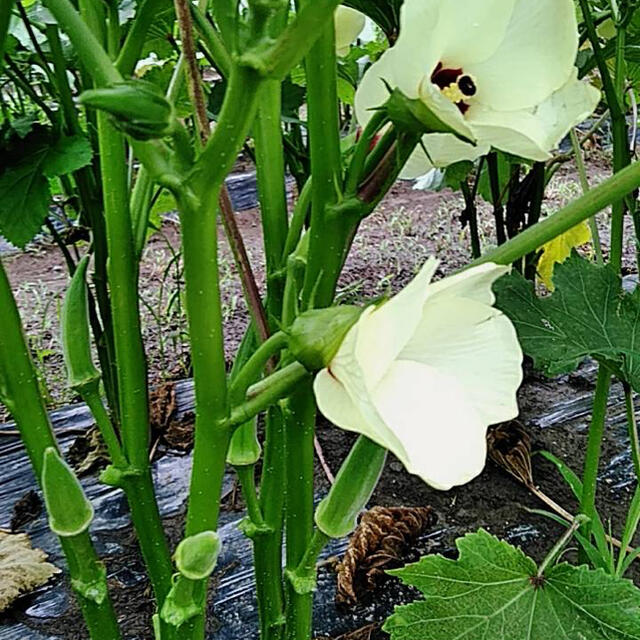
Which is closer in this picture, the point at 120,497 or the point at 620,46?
the point at 620,46

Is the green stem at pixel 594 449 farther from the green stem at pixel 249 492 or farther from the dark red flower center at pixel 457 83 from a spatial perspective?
the dark red flower center at pixel 457 83

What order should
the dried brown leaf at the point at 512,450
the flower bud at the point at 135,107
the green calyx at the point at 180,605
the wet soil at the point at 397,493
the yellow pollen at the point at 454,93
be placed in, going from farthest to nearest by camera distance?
1. the dried brown leaf at the point at 512,450
2. the wet soil at the point at 397,493
3. the green calyx at the point at 180,605
4. the yellow pollen at the point at 454,93
5. the flower bud at the point at 135,107

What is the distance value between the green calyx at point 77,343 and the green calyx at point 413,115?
381 mm

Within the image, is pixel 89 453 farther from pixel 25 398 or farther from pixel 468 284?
pixel 468 284

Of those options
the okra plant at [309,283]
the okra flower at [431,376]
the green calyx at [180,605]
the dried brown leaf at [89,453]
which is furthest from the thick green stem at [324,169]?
the dried brown leaf at [89,453]

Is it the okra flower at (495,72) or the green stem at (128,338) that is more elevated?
the okra flower at (495,72)

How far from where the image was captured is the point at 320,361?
359mm

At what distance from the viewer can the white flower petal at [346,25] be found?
1.82 feet

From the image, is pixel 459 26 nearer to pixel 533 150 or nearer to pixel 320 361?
pixel 533 150

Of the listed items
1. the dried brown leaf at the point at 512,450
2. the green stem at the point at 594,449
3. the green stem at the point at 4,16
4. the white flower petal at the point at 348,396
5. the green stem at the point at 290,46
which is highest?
the green stem at the point at 4,16

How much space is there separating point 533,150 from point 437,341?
114 mm

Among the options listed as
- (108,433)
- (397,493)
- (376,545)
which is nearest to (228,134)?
(108,433)

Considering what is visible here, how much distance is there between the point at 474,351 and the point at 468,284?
34 mm

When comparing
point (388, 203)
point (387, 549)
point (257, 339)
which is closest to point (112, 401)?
point (387, 549)
